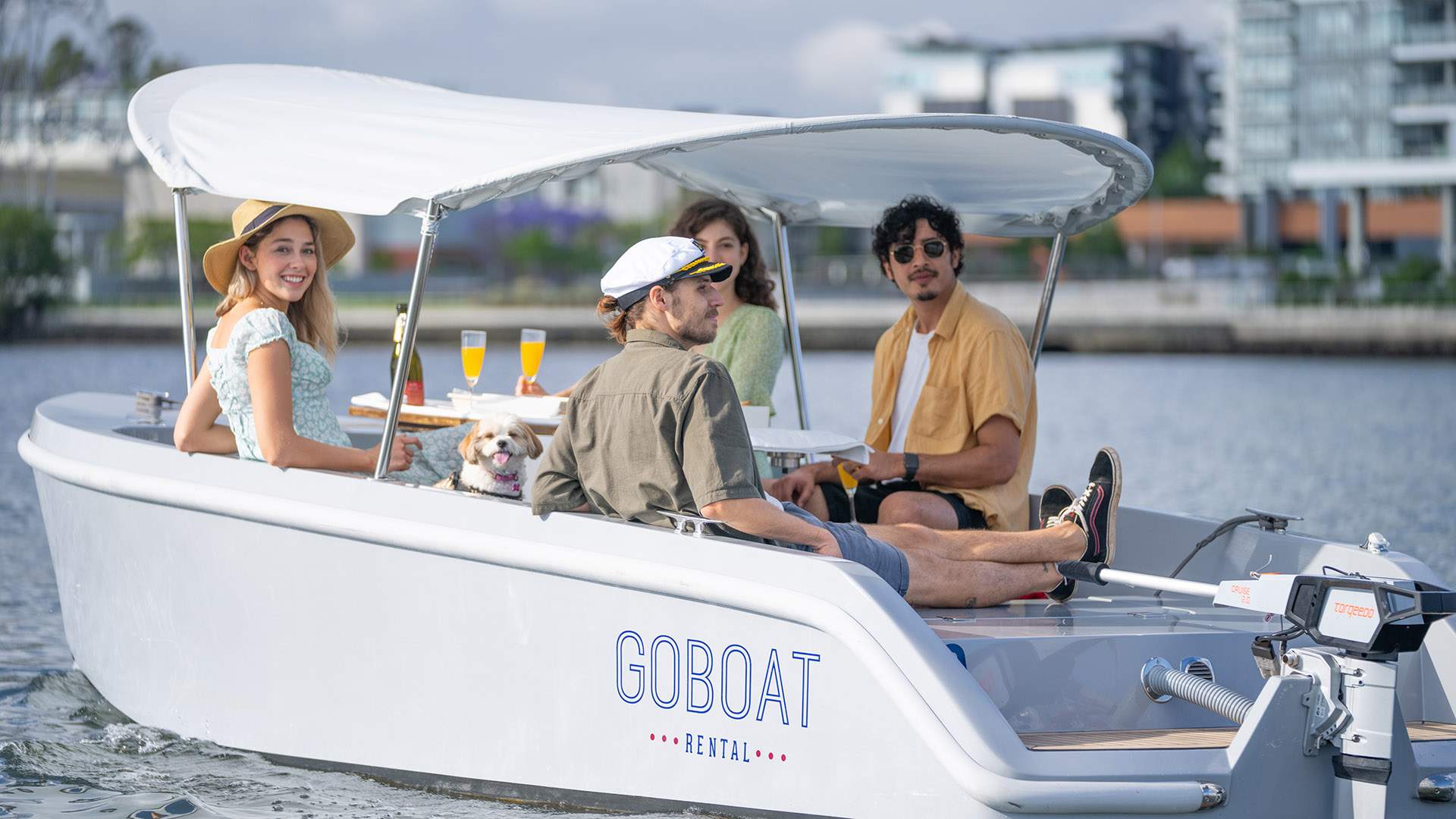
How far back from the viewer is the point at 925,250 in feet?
18.4

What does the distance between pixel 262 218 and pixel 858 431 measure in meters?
17.7

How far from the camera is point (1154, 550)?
5777mm

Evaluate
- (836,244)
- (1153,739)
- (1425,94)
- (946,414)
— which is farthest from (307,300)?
(836,244)

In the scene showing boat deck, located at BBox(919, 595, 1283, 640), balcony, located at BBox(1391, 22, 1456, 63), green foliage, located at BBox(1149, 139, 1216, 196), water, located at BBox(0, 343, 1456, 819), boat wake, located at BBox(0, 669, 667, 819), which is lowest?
water, located at BBox(0, 343, 1456, 819)

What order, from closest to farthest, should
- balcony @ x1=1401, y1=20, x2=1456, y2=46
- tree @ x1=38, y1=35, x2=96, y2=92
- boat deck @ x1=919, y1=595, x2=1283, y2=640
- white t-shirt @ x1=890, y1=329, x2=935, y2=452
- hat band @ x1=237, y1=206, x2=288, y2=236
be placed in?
boat deck @ x1=919, y1=595, x2=1283, y2=640, hat band @ x1=237, y1=206, x2=288, y2=236, white t-shirt @ x1=890, y1=329, x2=935, y2=452, balcony @ x1=1401, y1=20, x2=1456, y2=46, tree @ x1=38, y1=35, x2=96, y2=92

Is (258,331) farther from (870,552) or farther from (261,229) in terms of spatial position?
(870,552)

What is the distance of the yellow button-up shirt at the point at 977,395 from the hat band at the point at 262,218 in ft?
7.00

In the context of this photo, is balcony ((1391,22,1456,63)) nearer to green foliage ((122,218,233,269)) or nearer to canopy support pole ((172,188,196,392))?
green foliage ((122,218,233,269))

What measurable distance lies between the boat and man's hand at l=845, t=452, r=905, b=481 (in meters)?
0.73

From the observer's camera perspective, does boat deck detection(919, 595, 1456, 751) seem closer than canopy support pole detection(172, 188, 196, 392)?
Yes

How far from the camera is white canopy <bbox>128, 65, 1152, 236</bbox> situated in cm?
443

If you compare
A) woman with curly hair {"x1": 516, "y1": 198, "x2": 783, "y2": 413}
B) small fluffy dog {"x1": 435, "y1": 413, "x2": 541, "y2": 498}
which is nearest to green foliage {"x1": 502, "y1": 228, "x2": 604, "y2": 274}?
woman with curly hair {"x1": 516, "y1": 198, "x2": 783, "y2": 413}

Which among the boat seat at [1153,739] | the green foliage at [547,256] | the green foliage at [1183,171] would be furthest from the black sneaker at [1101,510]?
the green foliage at [1183,171]

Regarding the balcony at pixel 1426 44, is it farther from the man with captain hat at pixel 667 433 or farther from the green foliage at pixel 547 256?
the man with captain hat at pixel 667 433
